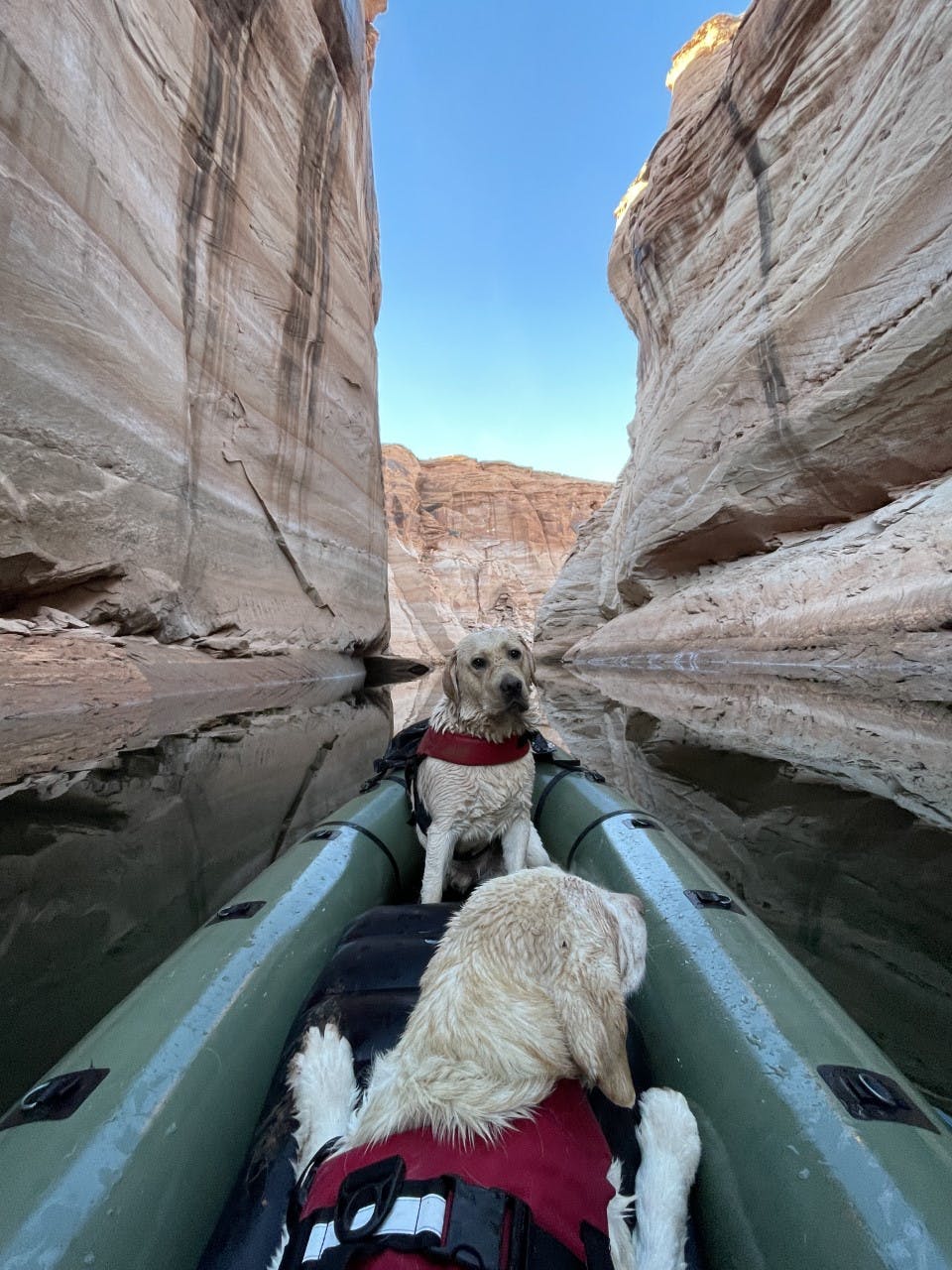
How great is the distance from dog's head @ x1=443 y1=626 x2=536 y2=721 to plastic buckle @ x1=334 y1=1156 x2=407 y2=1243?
1580 mm

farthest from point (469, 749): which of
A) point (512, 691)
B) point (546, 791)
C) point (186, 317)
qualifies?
point (186, 317)

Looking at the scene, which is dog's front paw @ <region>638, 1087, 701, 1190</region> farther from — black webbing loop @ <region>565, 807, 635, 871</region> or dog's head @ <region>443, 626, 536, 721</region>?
dog's head @ <region>443, 626, 536, 721</region>

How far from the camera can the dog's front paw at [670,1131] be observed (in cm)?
98

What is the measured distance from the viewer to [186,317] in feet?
33.4

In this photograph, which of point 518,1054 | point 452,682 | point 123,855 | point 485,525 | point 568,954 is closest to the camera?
point 518,1054

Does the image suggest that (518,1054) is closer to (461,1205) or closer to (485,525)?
(461,1205)

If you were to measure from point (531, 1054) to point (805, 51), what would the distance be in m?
17.5

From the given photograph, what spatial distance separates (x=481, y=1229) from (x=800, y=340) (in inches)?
511

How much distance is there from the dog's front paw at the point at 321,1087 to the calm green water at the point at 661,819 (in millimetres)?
764

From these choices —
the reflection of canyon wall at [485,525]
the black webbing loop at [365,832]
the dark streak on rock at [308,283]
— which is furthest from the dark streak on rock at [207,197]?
the reflection of canyon wall at [485,525]

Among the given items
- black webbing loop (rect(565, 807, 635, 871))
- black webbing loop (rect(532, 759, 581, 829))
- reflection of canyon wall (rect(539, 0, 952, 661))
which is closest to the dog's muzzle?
black webbing loop (rect(565, 807, 635, 871))

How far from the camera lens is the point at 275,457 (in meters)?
12.7

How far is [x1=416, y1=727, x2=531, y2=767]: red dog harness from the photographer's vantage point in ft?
7.19

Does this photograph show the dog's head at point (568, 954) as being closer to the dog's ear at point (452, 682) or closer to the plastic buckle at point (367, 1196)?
the plastic buckle at point (367, 1196)
